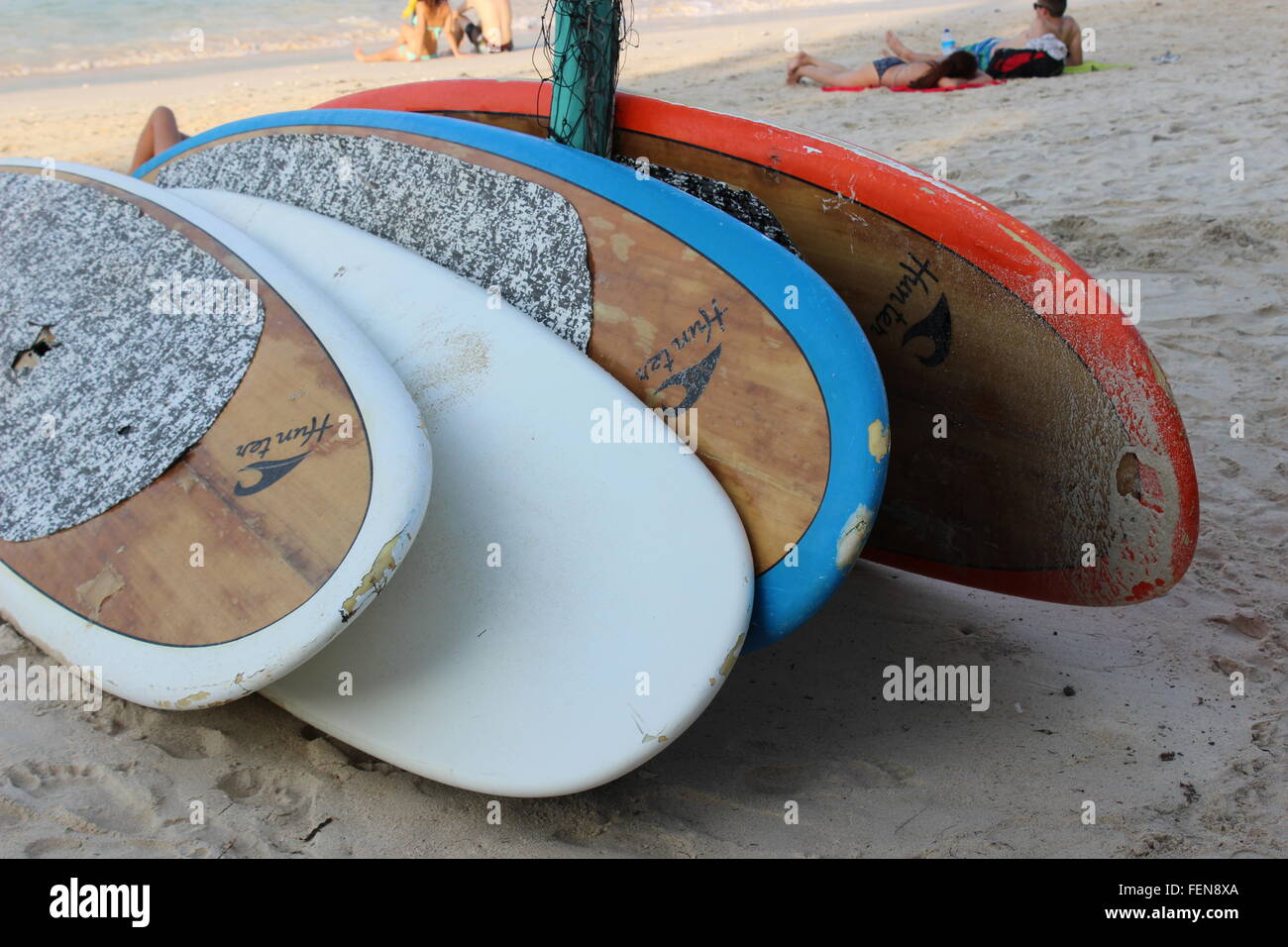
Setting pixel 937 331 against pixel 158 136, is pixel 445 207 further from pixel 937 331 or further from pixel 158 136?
pixel 158 136

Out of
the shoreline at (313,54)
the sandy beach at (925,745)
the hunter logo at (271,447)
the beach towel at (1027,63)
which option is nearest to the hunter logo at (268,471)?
the hunter logo at (271,447)

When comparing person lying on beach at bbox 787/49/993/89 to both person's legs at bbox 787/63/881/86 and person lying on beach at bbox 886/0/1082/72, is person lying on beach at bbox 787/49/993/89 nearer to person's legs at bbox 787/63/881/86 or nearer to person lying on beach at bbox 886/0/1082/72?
person's legs at bbox 787/63/881/86

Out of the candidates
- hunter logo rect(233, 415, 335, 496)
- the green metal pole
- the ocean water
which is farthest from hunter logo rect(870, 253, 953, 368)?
the ocean water

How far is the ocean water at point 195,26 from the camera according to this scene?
39.8 ft

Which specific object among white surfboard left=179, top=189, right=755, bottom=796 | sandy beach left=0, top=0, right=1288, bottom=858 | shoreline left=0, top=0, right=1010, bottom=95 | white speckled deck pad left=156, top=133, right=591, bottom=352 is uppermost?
shoreline left=0, top=0, right=1010, bottom=95

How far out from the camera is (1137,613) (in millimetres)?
2461

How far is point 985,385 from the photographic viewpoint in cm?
234

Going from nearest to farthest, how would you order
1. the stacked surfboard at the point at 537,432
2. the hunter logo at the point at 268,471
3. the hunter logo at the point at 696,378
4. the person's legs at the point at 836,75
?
1. the stacked surfboard at the point at 537,432
2. the hunter logo at the point at 268,471
3. the hunter logo at the point at 696,378
4. the person's legs at the point at 836,75

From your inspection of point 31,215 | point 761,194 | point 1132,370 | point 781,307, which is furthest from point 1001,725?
point 31,215

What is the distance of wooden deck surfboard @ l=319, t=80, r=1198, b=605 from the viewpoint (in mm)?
2166

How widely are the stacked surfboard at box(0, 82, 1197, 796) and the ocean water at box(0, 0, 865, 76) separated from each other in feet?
34.9

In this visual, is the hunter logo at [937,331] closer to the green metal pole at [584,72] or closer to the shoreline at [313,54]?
the green metal pole at [584,72]

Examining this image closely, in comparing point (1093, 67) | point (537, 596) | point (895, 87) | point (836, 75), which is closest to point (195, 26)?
point (836, 75)

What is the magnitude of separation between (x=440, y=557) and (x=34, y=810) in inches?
30.4
